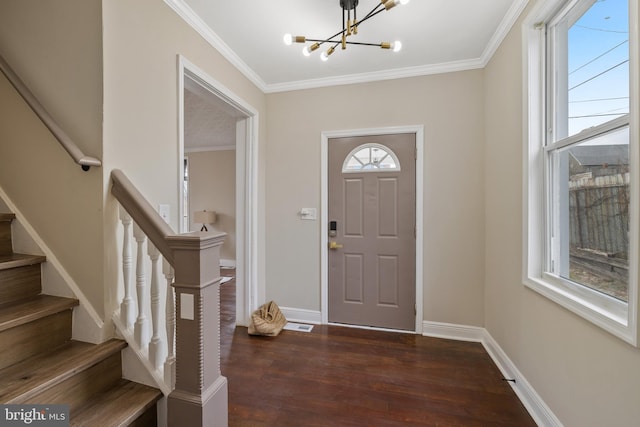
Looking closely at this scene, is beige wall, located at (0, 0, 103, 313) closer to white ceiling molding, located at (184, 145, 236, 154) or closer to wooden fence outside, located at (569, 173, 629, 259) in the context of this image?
wooden fence outside, located at (569, 173, 629, 259)

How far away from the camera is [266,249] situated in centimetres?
309

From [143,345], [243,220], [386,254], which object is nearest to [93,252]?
[143,345]

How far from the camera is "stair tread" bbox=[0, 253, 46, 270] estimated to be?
1234 millimetres

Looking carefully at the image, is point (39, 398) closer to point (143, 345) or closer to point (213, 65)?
point (143, 345)

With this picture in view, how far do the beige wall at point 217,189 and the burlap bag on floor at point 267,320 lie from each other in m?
3.15

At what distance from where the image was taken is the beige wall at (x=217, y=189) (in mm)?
5719

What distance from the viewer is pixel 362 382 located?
6.31ft

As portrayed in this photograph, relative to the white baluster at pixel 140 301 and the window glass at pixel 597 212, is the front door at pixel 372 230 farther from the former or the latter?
the white baluster at pixel 140 301

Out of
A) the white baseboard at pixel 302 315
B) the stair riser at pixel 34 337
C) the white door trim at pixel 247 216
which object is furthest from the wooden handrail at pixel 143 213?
the white baseboard at pixel 302 315

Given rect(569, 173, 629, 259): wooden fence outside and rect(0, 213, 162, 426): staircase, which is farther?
rect(569, 173, 629, 259): wooden fence outside

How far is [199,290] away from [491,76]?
2.81 m

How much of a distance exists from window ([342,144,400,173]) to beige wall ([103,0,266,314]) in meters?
1.61

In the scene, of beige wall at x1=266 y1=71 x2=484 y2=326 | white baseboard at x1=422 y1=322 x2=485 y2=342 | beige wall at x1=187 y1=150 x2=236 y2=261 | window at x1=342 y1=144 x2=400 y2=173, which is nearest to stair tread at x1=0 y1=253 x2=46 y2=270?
beige wall at x1=266 y1=71 x2=484 y2=326

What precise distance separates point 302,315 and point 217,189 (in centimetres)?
385
